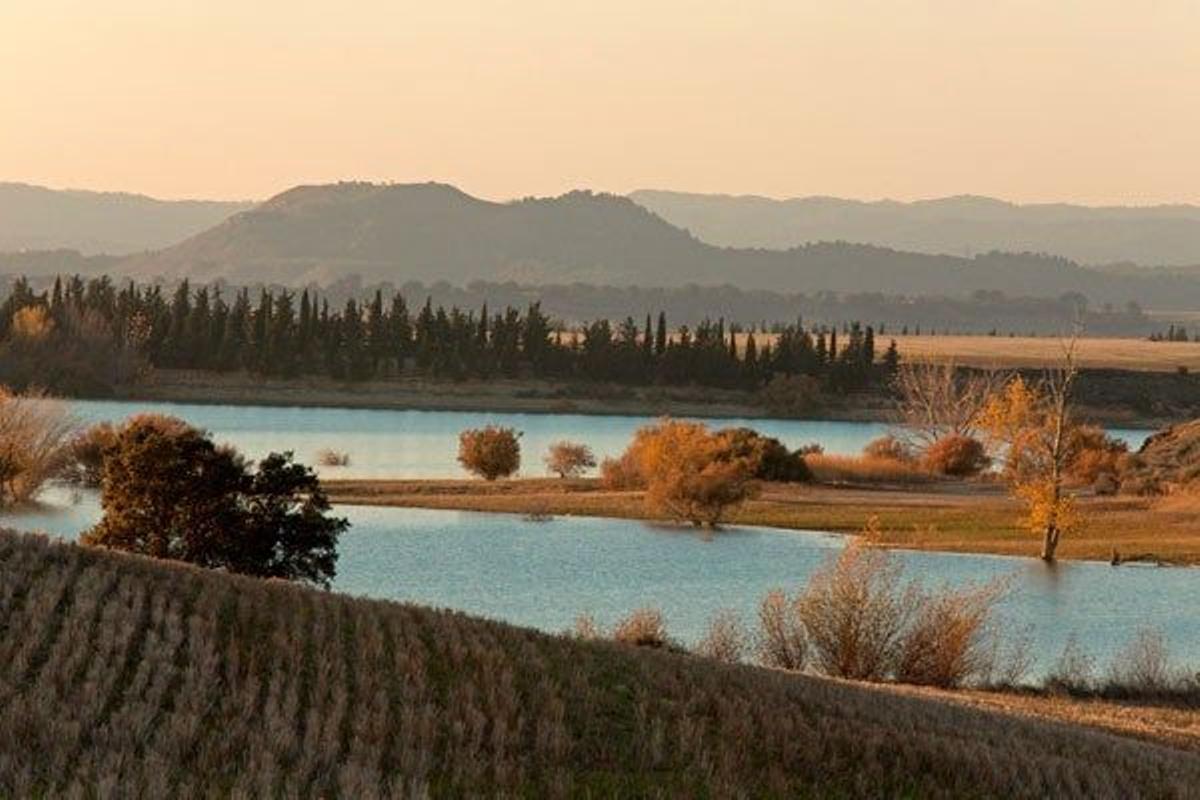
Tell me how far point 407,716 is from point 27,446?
49283mm

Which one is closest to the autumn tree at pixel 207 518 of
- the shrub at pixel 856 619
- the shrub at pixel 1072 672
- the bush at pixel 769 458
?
the shrub at pixel 856 619

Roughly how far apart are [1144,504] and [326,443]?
4132 cm

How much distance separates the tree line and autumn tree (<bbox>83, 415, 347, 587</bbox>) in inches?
3688

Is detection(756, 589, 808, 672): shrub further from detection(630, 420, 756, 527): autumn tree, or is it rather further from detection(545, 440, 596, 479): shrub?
detection(545, 440, 596, 479): shrub

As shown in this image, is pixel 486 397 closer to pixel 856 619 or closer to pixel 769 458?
pixel 769 458

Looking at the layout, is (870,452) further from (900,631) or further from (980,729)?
(980,729)

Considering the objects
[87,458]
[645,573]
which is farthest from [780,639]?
[87,458]

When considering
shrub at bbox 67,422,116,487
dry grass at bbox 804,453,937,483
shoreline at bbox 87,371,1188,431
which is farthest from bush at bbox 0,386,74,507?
shoreline at bbox 87,371,1188,431

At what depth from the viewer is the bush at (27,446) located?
212ft

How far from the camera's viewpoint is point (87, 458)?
233 feet

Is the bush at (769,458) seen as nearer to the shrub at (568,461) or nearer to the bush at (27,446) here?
the shrub at (568,461)

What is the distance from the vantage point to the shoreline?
13538 centimetres

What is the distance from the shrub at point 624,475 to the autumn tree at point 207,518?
3581 cm

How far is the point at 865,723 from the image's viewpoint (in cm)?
2194
